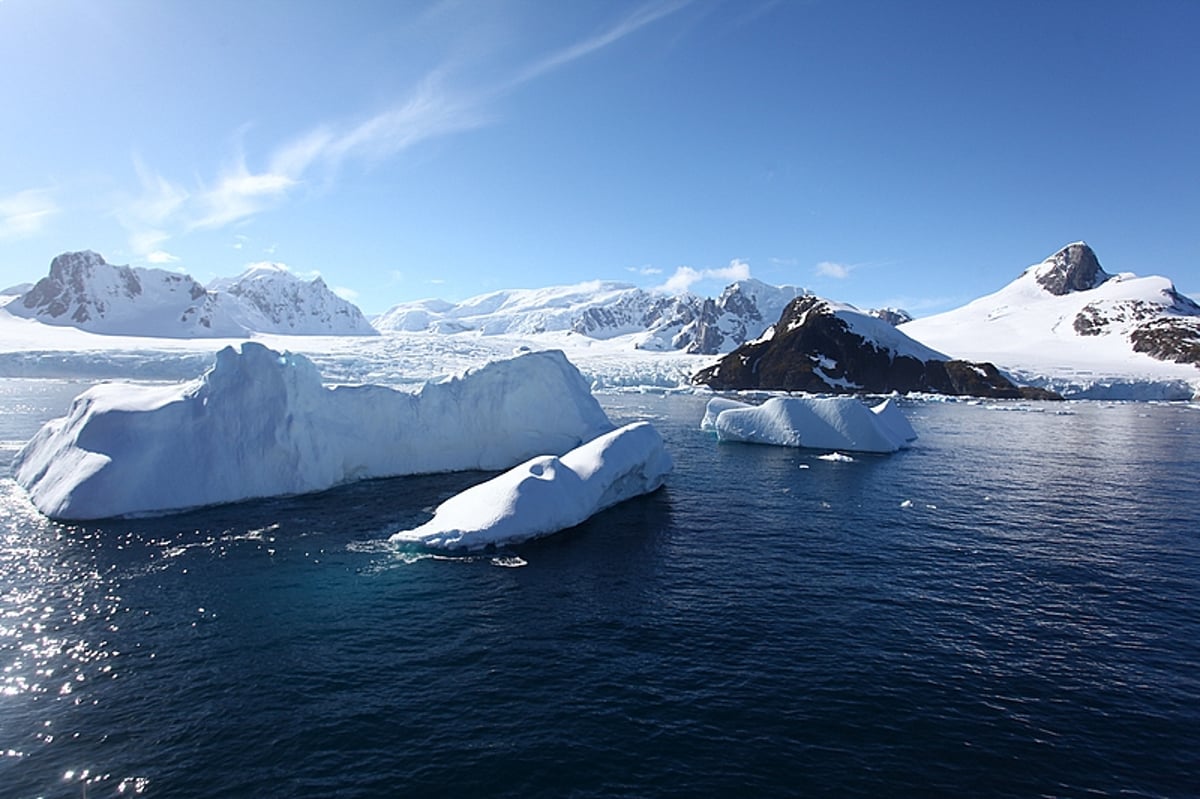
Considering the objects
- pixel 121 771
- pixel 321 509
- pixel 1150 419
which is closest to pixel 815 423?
pixel 321 509

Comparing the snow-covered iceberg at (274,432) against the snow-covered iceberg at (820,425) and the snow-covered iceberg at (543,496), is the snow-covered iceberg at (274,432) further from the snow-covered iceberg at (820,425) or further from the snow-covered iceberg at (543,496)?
the snow-covered iceberg at (820,425)

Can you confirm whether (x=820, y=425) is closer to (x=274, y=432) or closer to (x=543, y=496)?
(x=543, y=496)

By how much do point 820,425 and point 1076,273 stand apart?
198m

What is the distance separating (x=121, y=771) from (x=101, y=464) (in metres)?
19.5

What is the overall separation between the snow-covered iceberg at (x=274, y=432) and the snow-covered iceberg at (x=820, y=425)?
46.5 ft

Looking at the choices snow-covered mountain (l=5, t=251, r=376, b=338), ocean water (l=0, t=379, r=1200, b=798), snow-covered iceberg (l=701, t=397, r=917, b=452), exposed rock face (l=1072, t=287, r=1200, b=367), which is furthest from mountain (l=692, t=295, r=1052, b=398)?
snow-covered mountain (l=5, t=251, r=376, b=338)

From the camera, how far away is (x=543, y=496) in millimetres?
23828

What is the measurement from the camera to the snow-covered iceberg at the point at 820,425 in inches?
1839

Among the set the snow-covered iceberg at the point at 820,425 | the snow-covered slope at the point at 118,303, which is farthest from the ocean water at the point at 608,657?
the snow-covered slope at the point at 118,303

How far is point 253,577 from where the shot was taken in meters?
19.0

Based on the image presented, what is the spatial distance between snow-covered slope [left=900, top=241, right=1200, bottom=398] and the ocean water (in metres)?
110

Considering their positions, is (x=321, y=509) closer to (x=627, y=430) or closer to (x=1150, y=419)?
(x=627, y=430)

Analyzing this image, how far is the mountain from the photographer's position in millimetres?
114500

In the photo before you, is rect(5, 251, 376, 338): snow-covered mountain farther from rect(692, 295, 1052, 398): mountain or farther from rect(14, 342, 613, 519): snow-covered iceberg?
rect(14, 342, 613, 519): snow-covered iceberg
